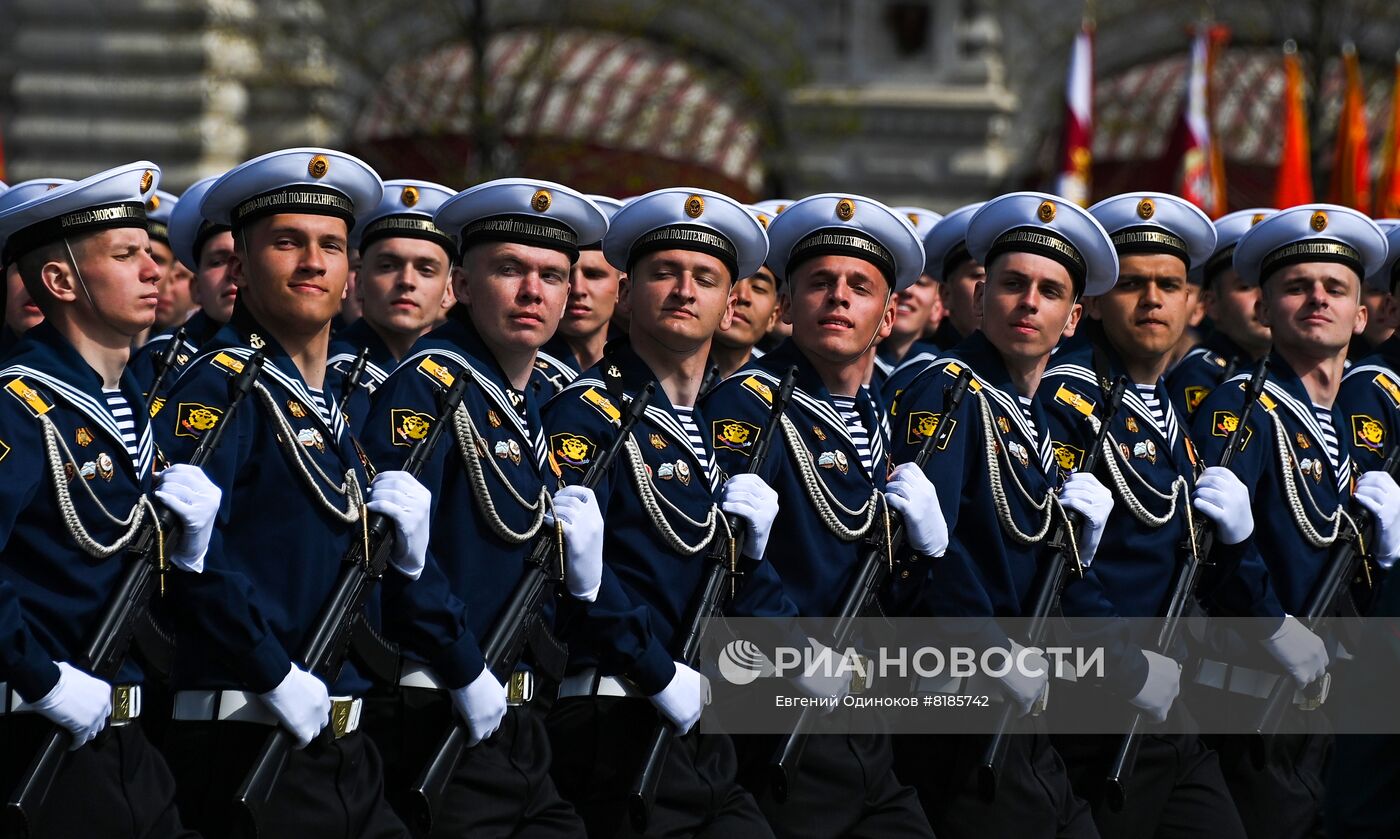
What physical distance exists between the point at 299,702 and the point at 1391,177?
10.2m

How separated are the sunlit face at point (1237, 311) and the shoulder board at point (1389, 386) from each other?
657mm

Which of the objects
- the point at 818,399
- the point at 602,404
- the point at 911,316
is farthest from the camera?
the point at 911,316

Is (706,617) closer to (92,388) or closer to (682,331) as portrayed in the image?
(682,331)

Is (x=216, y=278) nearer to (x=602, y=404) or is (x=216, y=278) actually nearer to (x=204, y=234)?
(x=204, y=234)

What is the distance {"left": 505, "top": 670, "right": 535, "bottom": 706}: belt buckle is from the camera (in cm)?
547

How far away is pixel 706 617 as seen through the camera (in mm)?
5711

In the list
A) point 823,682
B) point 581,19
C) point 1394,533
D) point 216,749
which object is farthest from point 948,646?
point 581,19

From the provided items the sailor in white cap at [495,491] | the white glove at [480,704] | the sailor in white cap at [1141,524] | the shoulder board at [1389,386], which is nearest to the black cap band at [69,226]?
the sailor in white cap at [495,491]

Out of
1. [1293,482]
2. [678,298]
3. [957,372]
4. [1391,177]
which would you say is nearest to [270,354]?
[678,298]

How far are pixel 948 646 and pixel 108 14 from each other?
44.3 feet

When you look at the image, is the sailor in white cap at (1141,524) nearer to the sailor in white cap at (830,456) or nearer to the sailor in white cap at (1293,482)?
the sailor in white cap at (1293,482)

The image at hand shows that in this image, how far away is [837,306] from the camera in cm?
620

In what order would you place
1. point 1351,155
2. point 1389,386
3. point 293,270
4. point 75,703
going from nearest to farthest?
point 75,703 < point 293,270 < point 1389,386 < point 1351,155

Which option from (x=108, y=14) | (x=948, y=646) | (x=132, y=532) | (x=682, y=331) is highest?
(x=108, y=14)
